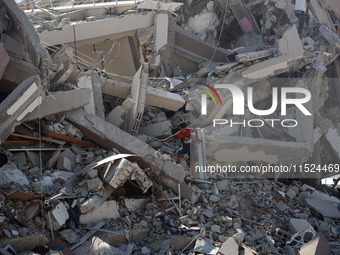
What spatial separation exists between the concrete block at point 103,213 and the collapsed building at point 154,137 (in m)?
0.02

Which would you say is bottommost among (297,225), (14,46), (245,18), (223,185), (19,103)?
(297,225)

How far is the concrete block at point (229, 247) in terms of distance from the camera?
6432mm

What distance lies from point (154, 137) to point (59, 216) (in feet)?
11.8

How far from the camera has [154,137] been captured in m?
9.74

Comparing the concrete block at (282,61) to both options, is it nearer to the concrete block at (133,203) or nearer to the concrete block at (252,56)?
the concrete block at (252,56)

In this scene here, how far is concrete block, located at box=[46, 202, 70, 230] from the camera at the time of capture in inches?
253

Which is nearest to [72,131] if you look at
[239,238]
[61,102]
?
[61,102]

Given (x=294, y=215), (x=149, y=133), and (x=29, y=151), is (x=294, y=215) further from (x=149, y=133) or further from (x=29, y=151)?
(x=29, y=151)

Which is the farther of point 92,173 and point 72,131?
point 72,131

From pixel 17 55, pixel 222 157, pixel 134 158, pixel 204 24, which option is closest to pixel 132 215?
pixel 134 158

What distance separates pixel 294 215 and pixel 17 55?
562cm

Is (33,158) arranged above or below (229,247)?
above

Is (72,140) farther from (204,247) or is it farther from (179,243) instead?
(204,247)

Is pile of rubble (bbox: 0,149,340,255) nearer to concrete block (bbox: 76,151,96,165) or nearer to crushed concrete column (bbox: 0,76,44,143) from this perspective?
concrete block (bbox: 76,151,96,165)
